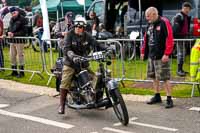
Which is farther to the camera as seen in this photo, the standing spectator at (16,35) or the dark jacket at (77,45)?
the standing spectator at (16,35)

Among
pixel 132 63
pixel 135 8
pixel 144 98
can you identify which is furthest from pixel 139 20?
pixel 144 98

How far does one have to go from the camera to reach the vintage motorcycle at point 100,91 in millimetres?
6352

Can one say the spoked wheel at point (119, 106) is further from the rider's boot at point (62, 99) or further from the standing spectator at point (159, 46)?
the standing spectator at point (159, 46)

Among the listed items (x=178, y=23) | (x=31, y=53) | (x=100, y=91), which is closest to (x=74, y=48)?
(x=100, y=91)

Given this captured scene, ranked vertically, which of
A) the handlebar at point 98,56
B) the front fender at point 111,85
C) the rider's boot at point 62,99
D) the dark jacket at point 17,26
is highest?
the dark jacket at point 17,26

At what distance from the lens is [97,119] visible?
683 centimetres

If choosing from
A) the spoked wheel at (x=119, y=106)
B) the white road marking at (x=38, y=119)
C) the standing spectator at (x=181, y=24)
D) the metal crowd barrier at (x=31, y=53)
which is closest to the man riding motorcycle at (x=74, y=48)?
the white road marking at (x=38, y=119)

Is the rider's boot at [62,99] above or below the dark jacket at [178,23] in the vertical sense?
below

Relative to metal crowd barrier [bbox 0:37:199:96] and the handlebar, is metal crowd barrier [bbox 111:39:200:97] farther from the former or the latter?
the handlebar

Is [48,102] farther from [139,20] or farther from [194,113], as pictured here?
[139,20]

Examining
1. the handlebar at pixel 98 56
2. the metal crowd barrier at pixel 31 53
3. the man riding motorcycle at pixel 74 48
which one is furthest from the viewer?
the metal crowd barrier at pixel 31 53

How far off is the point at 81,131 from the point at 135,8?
29.7 feet

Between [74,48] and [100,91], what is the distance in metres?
0.91

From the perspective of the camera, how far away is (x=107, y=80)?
21.5 ft
